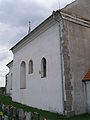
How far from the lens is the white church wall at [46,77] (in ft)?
36.6

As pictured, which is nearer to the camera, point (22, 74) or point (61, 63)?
point (61, 63)

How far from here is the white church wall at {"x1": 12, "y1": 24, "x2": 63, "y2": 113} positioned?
11156 mm

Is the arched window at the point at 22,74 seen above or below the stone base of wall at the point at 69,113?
above

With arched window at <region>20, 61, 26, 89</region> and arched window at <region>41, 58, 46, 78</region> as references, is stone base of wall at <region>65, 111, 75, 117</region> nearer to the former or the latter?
arched window at <region>41, 58, 46, 78</region>

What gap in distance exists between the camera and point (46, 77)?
12148 millimetres

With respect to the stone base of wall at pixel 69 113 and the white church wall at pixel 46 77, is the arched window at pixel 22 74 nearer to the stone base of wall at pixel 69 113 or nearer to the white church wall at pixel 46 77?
the white church wall at pixel 46 77

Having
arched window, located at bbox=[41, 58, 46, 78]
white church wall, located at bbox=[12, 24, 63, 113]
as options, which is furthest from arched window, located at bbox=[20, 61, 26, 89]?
arched window, located at bbox=[41, 58, 46, 78]

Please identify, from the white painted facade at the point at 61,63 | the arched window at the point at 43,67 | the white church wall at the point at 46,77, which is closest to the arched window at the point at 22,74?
the white church wall at the point at 46,77

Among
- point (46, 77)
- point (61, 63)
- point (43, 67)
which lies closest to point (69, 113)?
point (61, 63)

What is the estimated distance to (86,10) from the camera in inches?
519

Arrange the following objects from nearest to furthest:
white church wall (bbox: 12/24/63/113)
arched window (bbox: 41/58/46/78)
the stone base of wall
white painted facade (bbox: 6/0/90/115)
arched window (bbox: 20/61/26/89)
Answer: the stone base of wall
white painted facade (bbox: 6/0/90/115)
white church wall (bbox: 12/24/63/113)
arched window (bbox: 41/58/46/78)
arched window (bbox: 20/61/26/89)

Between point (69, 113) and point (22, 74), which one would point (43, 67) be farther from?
point (22, 74)

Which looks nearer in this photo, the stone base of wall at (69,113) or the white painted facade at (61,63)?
the stone base of wall at (69,113)

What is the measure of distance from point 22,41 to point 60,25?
522cm
